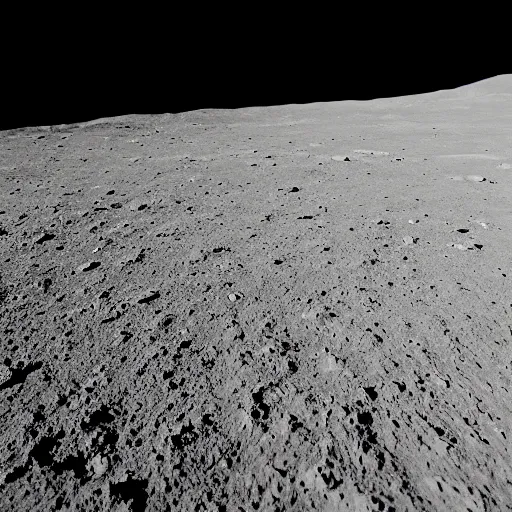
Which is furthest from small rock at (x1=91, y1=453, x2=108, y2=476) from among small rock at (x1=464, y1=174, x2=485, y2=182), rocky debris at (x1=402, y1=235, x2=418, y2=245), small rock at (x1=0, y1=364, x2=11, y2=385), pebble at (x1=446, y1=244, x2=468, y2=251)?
small rock at (x1=464, y1=174, x2=485, y2=182)

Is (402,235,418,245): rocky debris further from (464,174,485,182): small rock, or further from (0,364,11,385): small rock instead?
(0,364,11,385): small rock

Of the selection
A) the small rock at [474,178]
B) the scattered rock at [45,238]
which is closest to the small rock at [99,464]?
the scattered rock at [45,238]

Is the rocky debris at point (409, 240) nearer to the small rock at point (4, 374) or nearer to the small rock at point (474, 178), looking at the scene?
the small rock at point (474, 178)

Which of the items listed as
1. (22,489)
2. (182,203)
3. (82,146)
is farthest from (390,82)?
(22,489)

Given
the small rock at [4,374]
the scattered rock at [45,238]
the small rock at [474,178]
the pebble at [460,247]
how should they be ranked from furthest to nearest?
the small rock at [474,178] → the scattered rock at [45,238] → the pebble at [460,247] → the small rock at [4,374]

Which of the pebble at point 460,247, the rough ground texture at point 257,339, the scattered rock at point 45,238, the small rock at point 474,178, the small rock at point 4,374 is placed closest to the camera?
the rough ground texture at point 257,339

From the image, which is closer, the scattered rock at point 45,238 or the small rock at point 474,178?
the scattered rock at point 45,238

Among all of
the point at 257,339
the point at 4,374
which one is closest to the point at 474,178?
the point at 257,339

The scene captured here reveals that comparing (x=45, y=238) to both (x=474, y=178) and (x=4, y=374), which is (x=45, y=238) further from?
(x=474, y=178)

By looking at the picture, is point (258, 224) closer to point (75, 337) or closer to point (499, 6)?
point (75, 337)
